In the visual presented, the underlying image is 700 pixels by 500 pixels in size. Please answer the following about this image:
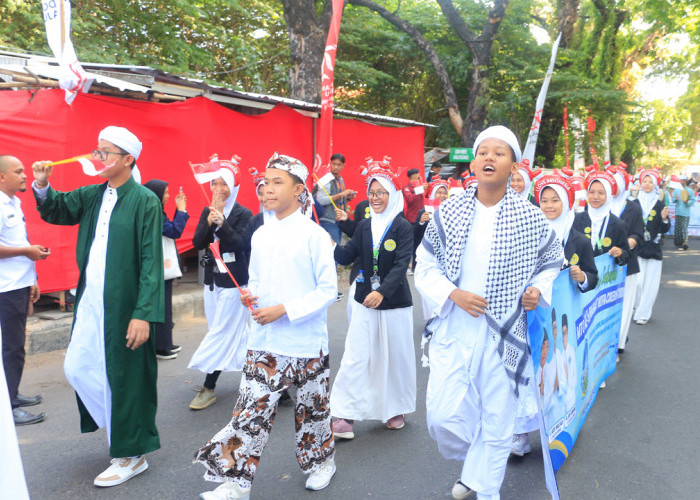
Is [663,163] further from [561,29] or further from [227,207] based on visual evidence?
[227,207]

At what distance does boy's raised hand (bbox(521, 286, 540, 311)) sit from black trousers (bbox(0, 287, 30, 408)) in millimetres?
3633

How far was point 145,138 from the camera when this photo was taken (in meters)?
7.86

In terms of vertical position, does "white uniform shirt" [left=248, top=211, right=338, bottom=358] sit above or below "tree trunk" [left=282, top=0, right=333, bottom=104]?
below

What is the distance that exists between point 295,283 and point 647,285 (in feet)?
21.2

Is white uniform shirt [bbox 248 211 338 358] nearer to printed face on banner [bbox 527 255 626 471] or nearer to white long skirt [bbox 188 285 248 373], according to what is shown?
printed face on banner [bbox 527 255 626 471]

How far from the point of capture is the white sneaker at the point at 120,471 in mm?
3492

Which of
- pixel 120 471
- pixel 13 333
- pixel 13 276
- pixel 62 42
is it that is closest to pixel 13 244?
pixel 13 276

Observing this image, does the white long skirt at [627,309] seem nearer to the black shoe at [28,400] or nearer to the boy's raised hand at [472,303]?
the boy's raised hand at [472,303]

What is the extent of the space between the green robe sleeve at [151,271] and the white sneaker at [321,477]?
4.21 feet

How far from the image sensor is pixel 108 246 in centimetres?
349

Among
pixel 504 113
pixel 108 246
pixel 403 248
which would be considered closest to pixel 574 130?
pixel 504 113

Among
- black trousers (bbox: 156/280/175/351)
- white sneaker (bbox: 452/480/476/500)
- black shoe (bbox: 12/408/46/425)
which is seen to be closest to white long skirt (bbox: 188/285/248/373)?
black shoe (bbox: 12/408/46/425)

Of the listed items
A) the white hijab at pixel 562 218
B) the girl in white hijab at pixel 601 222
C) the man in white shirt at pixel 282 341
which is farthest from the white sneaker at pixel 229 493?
the girl in white hijab at pixel 601 222

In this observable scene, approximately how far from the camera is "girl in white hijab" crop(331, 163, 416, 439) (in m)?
4.41
